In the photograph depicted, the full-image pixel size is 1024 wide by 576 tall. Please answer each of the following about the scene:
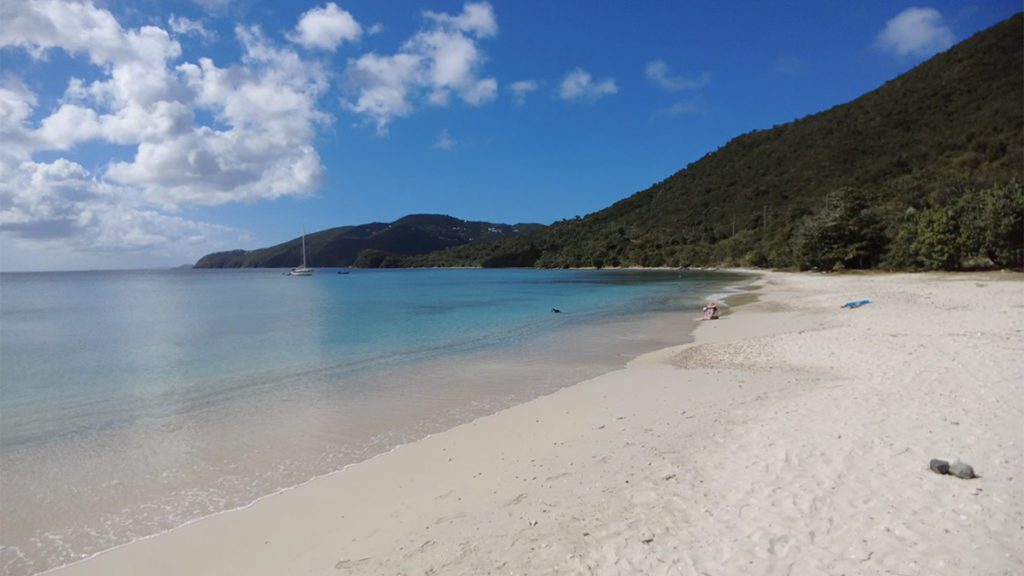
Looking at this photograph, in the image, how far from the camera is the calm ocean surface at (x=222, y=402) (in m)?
6.15

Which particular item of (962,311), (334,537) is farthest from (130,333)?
(962,311)

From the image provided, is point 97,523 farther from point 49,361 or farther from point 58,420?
point 49,361

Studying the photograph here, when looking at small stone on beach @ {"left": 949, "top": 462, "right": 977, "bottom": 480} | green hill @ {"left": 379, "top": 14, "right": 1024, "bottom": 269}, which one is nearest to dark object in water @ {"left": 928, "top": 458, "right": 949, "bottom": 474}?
small stone on beach @ {"left": 949, "top": 462, "right": 977, "bottom": 480}

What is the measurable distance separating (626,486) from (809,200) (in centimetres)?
10629

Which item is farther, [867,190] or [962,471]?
[867,190]

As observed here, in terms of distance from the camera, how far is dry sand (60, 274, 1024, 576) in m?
3.87

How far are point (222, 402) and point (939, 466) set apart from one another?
40.7ft

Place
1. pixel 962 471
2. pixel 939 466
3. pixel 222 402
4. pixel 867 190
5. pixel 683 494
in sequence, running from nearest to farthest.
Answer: pixel 962 471
pixel 939 466
pixel 683 494
pixel 222 402
pixel 867 190

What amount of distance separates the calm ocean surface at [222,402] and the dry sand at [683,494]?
931 mm

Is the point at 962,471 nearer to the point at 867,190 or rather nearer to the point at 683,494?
the point at 683,494

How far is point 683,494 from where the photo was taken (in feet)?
16.3

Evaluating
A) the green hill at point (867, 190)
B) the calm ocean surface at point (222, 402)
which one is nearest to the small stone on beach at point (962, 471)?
the calm ocean surface at point (222, 402)

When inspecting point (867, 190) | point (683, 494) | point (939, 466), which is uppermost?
point (867, 190)

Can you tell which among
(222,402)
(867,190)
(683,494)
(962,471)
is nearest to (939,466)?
(962,471)
